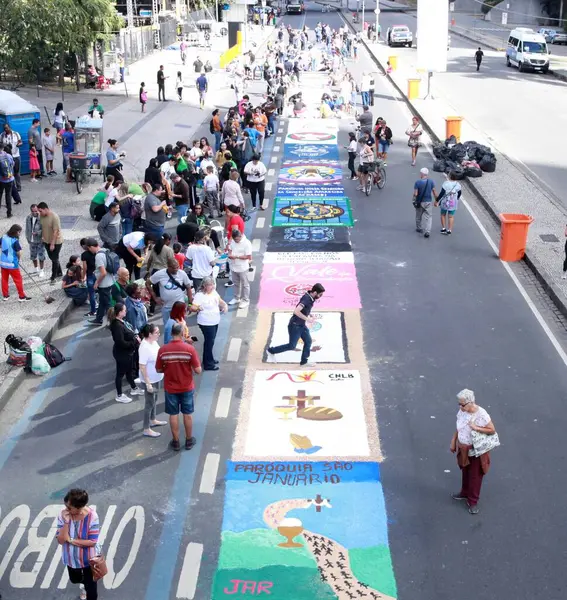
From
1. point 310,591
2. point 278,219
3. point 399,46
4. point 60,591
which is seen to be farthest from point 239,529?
point 399,46

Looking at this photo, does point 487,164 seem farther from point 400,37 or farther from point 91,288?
point 400,37

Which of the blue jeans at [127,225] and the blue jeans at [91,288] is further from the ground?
the blue jeans at [127,225]

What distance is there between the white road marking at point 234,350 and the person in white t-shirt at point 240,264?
1381mm

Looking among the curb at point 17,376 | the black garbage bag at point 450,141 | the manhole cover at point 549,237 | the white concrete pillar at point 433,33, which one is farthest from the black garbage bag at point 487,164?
the curb at point 17,376

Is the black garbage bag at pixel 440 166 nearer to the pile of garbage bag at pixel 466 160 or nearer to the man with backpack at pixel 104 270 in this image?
the pile of garbage bag at pixel 466 160

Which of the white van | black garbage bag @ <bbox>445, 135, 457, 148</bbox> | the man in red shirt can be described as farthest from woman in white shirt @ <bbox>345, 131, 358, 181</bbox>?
the white van

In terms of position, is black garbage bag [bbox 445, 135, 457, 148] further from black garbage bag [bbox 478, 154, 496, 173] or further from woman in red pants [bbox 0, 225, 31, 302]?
woman in red pants [bbox 0, 225, 31, 302]

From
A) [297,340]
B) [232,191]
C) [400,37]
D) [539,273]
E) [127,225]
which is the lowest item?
[539,273]

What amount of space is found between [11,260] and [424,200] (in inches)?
339

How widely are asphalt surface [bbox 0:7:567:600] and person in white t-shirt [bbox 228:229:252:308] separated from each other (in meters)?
0.44

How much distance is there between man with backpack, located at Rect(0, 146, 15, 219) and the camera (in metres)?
19.9

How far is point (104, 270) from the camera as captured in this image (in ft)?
44.5

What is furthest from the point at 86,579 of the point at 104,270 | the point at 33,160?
the point at 33,160

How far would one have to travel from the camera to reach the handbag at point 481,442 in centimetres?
910
